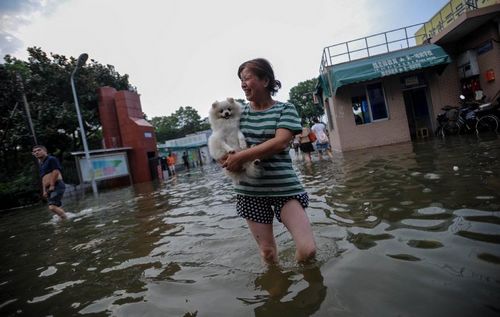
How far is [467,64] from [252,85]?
1470 centimetres

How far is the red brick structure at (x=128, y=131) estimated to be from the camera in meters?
21.4

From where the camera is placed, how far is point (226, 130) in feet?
8.54

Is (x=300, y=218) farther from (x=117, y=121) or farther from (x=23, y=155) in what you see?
(x=23, y=155)

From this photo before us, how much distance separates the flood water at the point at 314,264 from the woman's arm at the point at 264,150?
950 millimetres

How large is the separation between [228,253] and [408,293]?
1833 millimetres

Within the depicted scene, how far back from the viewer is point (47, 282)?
3172 mm

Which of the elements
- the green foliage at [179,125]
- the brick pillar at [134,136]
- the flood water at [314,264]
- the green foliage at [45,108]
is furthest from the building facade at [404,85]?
the green foliage at [179,125]

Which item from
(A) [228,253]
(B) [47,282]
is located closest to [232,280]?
(A) [228,253]

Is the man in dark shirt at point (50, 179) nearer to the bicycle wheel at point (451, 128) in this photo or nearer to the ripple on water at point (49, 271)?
A: the ripple on water at point (49, 271)

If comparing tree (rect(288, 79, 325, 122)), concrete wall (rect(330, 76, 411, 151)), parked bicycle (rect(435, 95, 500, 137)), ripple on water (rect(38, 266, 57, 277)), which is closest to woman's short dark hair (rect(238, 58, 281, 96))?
ripple on water (rect(38, 266, 57, 277))

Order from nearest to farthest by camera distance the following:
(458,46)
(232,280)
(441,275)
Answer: (441,275), (232,280), (458,46)

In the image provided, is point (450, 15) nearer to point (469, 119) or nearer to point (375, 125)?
point (375, 125)

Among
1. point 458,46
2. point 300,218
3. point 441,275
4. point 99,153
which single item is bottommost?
point 441,275

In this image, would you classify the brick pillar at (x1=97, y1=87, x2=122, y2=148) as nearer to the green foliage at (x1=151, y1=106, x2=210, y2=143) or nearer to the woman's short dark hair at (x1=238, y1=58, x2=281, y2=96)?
the woman's short dark hair at (x1=238, y1=58, x2=281, y2=96)
